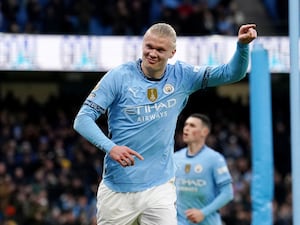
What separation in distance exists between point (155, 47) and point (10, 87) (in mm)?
15569

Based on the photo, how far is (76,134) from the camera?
20.1 metres

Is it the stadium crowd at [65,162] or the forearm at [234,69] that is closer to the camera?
the forearm at [234,69]

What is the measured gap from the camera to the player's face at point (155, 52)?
6562 millimetres

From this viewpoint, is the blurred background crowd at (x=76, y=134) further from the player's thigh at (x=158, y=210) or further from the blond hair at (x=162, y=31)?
the blond hair at (x=162, y=31)

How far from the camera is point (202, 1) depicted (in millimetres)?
21047

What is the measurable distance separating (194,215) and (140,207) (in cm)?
256

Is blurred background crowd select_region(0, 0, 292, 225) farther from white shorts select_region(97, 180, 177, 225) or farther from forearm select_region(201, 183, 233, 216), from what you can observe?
white shorts select_region(97, 180, 177, 225)

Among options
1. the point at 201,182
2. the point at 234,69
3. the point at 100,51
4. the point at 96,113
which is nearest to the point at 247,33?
the point at 234,69

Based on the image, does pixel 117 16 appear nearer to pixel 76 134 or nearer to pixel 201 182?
pixel 76 134

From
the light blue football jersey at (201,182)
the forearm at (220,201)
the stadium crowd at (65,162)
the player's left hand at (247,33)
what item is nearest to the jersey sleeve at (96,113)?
the player's left hand at (247,33)

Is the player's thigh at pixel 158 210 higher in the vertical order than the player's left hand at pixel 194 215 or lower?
higher

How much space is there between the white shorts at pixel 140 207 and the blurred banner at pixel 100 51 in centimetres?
1188

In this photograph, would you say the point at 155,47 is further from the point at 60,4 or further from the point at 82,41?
the point at 60,4

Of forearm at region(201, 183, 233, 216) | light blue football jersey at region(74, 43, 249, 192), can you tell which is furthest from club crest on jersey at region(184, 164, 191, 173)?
light blue football jersey at region(74, 43, 249, 192)
